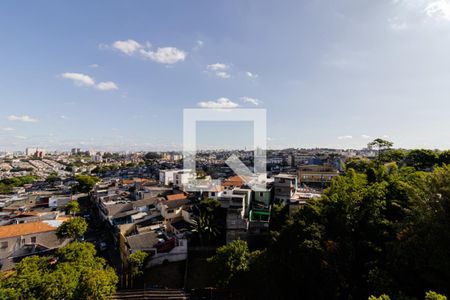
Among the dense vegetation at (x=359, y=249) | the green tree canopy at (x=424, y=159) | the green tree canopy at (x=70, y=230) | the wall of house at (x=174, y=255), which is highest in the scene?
the green tree canopy at (x=424, y=159)

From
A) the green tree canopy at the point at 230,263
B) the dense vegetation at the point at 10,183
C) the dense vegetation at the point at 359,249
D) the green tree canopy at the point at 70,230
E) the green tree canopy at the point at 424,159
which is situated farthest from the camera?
the dense vegetation at the point at 10,183

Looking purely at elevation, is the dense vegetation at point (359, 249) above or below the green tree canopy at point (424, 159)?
below

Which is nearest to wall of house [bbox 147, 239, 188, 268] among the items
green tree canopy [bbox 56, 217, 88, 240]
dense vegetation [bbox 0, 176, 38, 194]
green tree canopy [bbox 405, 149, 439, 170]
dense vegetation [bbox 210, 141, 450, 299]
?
dense vegetation [bbox 210, 141, 450, 299]

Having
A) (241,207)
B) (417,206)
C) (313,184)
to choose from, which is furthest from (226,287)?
(313,184)

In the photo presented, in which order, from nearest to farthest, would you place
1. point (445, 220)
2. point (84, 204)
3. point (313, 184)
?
point (445, 220) → point (84, 204) → point (313, 184)

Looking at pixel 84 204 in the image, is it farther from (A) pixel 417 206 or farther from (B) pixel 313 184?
(A) pixel 417 206

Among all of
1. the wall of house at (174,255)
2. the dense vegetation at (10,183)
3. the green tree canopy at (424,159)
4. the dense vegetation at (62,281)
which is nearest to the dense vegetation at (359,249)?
the wall of house at (174,255)

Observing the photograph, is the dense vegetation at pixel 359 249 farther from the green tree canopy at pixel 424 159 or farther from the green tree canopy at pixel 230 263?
the green tree canopy at pixel 424 159
